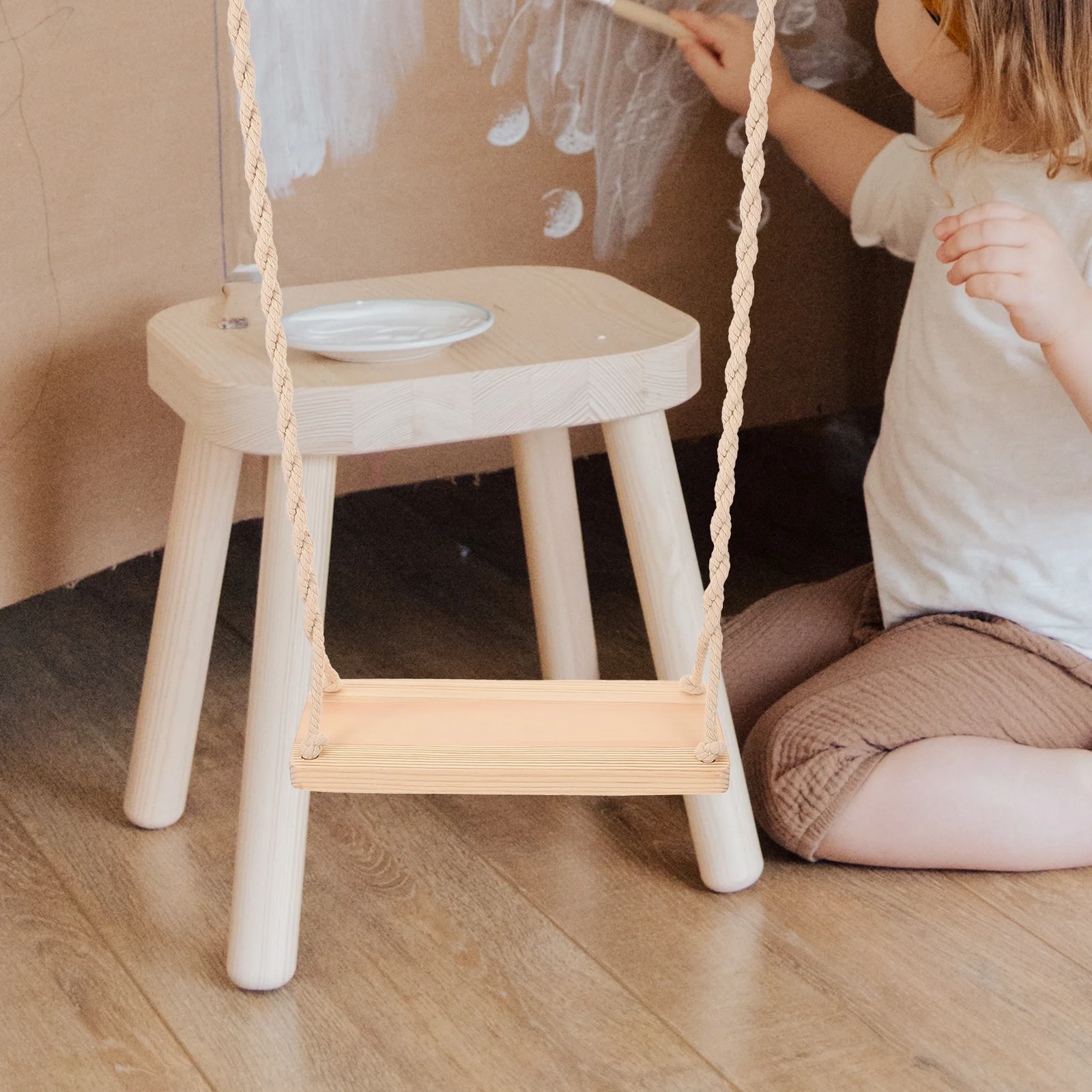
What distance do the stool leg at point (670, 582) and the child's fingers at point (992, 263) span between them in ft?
0.56

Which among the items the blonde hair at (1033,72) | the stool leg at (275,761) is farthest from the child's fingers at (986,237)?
the stool leg at (275,761)

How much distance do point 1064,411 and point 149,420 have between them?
0.56 metres

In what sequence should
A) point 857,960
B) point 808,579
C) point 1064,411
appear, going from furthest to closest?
point 808,579
point 1064,411
point 857,960

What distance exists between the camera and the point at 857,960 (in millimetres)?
748

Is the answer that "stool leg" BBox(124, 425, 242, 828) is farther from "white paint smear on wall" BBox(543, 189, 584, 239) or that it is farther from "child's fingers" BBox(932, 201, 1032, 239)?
"child's fingers" BBox(932, 201, 1032, 239)

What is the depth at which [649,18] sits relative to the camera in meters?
0.94

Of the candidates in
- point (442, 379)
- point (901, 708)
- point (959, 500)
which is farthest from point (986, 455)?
point (442, 379)

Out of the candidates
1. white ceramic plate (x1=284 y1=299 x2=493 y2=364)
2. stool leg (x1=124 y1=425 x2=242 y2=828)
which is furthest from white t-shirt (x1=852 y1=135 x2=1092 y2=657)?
stool leg (x1=124 y1=425 x2=242 y2=828)

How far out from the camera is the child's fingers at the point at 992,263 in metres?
0.73

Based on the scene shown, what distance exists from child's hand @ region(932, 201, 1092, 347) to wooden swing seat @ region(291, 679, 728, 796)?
29cm

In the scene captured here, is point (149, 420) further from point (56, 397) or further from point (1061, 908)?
point (1061, 908)

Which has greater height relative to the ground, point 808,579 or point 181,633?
point 181,633

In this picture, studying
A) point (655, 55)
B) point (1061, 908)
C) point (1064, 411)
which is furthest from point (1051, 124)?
point (1061, 908)

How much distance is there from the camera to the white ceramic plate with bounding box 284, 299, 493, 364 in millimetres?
711
